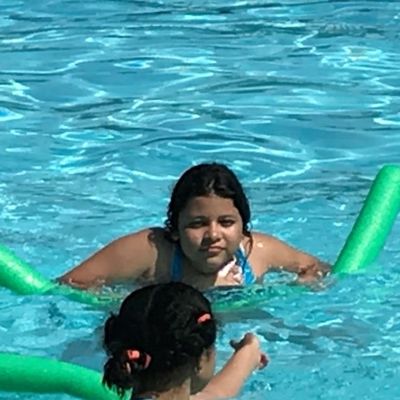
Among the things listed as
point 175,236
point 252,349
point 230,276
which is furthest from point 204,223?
point 252,349

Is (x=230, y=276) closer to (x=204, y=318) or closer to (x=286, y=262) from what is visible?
(x=286, y=262)

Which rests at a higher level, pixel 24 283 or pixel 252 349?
pixel 252 349

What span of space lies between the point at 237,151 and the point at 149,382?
14.4 ft

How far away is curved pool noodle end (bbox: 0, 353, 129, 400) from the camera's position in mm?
4691

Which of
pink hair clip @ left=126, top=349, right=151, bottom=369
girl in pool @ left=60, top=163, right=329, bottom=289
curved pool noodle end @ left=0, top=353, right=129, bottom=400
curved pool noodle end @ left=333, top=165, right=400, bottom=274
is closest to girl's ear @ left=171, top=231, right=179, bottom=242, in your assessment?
girl in pool @ left=60, top=163, right=329, bottom=289

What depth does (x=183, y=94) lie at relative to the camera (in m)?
9.16

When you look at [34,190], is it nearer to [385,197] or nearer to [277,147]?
[277,147]

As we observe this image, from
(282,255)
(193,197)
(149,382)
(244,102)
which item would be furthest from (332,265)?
(244,102)

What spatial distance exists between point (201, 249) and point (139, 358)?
1.83 m

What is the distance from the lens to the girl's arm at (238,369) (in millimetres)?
4453

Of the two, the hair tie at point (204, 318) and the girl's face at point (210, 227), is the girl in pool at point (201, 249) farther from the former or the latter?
the hair tie at point (204, 318)

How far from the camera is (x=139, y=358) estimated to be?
3830mm

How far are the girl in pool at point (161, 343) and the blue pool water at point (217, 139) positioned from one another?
1170 millimetres

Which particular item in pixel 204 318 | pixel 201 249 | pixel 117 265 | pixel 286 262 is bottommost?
pixel 286 262
